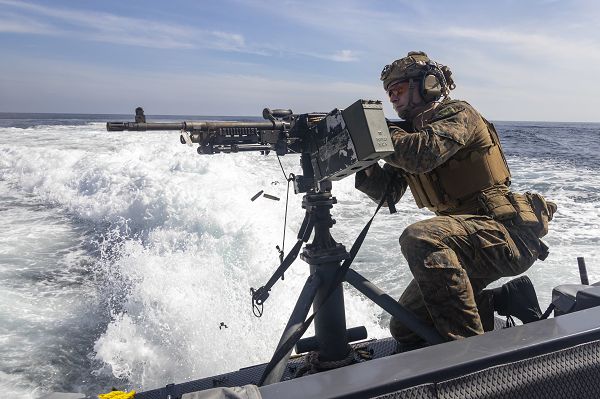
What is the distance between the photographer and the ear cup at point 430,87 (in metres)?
2.61

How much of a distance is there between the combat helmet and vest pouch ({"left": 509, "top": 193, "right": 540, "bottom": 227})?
2.16ft

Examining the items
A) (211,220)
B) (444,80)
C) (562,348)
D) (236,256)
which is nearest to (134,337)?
(236,256)

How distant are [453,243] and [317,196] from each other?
0.67 metres

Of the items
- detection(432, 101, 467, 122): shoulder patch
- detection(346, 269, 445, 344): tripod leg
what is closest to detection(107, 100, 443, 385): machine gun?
detection(346, 269, 445, 344): tripod leg

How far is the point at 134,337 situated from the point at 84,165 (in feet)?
40.7

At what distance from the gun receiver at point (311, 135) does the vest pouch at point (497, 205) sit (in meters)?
0.72

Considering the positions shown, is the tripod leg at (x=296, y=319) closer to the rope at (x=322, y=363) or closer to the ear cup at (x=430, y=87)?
the rope at (x=322, y=363)

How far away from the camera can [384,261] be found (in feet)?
25.5

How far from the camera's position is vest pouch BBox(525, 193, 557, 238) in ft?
8.08

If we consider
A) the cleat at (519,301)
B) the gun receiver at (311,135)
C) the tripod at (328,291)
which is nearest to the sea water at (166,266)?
the tripod at (328,291)

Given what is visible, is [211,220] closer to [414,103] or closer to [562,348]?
[414,103]

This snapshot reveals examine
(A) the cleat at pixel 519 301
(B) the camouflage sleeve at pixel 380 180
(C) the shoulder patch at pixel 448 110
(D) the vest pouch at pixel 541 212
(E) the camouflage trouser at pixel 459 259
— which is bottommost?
(A) the cleat at pixel 519 301

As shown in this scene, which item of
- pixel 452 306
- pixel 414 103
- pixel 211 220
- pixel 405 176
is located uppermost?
pixel 414 103

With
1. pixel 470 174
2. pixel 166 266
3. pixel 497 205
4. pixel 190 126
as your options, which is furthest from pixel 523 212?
pixel 166 266
